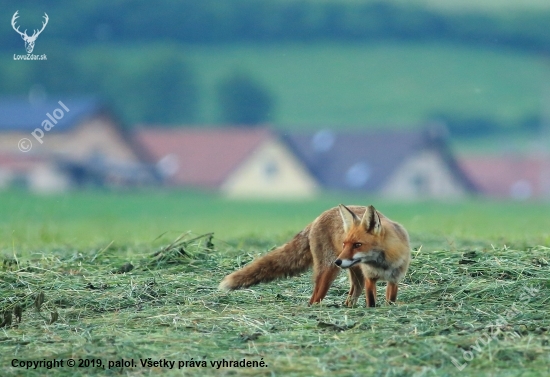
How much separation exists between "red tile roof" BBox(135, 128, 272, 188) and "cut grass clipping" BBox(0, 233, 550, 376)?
67.2 meters

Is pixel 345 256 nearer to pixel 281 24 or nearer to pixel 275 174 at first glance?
pixel 275 174

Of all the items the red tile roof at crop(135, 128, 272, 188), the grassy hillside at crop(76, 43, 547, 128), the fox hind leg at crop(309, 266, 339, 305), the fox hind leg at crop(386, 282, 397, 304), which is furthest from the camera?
the grassy hillside at crop(76, 43, 547, 128)

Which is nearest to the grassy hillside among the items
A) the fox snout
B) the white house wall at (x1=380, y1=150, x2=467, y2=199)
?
the white house wall at (x1=380, y1=150, x2=467, y2=199)

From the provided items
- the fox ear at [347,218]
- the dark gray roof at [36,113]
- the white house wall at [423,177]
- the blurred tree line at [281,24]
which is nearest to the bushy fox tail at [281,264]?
the fox ear at [347,218]

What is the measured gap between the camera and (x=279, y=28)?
4181 inches

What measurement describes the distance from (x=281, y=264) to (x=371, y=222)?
1.16 m

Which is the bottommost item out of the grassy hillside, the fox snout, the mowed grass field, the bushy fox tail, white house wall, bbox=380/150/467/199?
the mowed grass field

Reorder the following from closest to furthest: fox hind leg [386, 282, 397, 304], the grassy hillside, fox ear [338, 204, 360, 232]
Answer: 1. fox ear [338, 204, 360, 232]
2. fox hind leg [386, 282, 397, 304]
3. the grassy hillside

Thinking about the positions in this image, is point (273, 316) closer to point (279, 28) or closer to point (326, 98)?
point (326, 98)

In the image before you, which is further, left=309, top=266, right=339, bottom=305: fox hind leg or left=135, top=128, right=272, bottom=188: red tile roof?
left=135, top=128, right=272, bottom=188: red tile roof

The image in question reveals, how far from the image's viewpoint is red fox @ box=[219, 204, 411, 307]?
8273 mm

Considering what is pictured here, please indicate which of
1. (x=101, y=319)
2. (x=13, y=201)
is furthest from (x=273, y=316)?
(x=13, y=201)

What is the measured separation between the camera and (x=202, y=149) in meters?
82.1

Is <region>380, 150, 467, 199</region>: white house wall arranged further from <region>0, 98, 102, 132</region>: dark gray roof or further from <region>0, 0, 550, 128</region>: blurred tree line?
<region>0, 98, 102, 132</region>: dark gray roof
